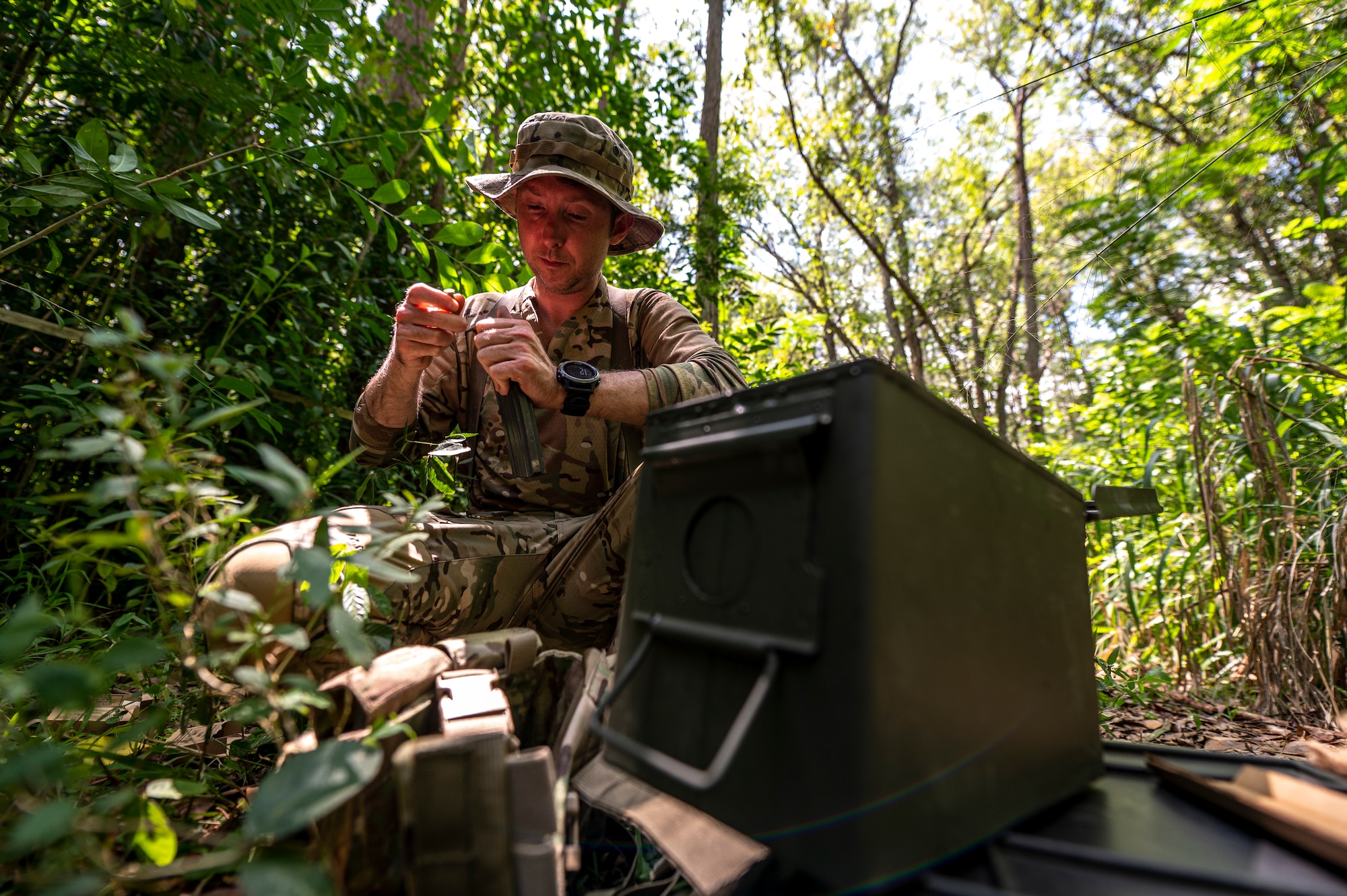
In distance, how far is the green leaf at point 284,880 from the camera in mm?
590

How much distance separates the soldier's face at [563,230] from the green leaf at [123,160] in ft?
3.13

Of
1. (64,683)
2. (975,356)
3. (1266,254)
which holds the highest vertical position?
(1266,254)

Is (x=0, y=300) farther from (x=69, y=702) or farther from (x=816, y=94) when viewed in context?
(x=816, y=94)

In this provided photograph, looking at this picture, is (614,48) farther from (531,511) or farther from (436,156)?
(531,511)

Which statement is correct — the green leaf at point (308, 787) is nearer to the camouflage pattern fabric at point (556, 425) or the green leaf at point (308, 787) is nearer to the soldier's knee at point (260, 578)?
the soldier's knee at point (260, 578)

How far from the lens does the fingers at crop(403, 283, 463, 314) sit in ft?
5.38

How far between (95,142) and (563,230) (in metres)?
1.12

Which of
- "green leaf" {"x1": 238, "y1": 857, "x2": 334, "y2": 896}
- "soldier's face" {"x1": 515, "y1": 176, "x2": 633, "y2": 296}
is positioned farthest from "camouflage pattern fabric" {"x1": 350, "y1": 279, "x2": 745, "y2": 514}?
"green leaf" {"x1": 238, "y1": 857, "x2": 334, "y2": 896}

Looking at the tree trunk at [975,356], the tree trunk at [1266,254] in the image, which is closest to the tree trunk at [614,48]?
the tree trunk at [975,356]

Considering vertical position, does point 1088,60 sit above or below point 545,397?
above

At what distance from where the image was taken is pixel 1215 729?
1933 mm

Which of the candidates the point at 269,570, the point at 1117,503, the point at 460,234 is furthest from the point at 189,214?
the point at 1117,503

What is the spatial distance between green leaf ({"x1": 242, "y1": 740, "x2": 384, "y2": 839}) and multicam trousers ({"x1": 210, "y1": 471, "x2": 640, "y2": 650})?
773 mm

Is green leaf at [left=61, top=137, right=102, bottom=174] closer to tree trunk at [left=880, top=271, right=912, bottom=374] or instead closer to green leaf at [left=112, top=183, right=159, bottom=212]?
green leaf at [left=112, top=183, right=159, bottom=212]
